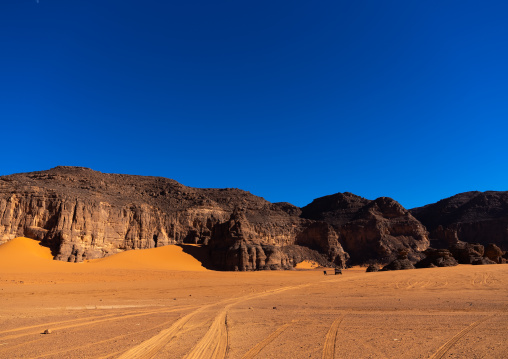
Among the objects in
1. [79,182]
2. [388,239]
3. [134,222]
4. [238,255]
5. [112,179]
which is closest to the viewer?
[238,255]

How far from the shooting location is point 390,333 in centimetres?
593

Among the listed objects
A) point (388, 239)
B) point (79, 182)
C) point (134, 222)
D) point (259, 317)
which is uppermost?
point (79, 182)

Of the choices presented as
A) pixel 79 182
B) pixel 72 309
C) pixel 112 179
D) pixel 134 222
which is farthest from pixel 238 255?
pixel 112 179

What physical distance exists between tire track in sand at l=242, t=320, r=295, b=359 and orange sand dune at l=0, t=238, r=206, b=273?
31430 mm

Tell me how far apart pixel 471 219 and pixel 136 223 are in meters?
82.1

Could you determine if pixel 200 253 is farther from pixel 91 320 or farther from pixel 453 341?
pixel 453 341

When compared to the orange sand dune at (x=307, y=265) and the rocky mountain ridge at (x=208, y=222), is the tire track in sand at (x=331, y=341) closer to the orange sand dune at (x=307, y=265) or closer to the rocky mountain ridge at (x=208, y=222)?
the rocky mountain ridge at (x=208, y=222)

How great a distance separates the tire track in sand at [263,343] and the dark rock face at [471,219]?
77.4 m

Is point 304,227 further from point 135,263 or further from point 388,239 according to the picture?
point 135,263

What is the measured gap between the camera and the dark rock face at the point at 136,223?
1576 inches

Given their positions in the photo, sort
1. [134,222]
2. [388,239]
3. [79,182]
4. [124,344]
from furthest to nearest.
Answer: [388,239]
[79,182]
[134,222]
[124,344]

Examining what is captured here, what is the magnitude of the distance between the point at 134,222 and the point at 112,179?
26361 mm

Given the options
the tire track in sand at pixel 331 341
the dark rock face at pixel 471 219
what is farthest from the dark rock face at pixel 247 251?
the tire track in sand at pixel 331 341

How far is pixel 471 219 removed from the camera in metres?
81.2
